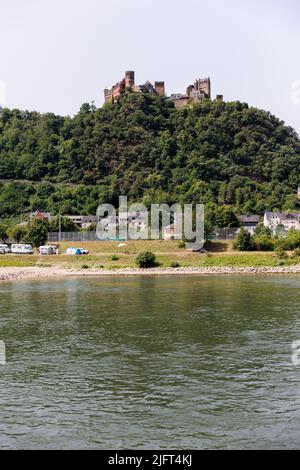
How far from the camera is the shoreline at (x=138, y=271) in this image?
2109 inches

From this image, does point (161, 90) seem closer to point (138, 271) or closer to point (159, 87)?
point (159, 87)

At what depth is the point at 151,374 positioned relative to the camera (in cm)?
1873

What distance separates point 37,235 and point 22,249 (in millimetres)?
2779

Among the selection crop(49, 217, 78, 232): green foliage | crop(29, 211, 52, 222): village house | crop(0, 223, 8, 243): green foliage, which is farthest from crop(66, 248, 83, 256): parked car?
crop(0, 223, 8, 243): green foliage

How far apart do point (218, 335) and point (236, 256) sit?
34.2 metres

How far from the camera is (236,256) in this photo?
58188mm

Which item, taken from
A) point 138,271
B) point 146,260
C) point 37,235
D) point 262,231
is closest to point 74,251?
point 37,235

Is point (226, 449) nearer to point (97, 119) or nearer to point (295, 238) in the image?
point (295, 238)

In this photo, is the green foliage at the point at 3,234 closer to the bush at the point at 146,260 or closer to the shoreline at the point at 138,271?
the shoreline at the point at 138,271

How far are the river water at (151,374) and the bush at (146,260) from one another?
20.9 metres

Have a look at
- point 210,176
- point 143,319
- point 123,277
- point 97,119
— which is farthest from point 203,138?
point 143,319

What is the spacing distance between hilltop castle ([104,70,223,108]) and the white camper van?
2456 inches

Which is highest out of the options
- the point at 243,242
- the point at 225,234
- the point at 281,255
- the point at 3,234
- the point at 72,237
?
the point at 3,234

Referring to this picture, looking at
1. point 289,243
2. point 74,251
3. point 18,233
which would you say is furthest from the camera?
point 18,233
